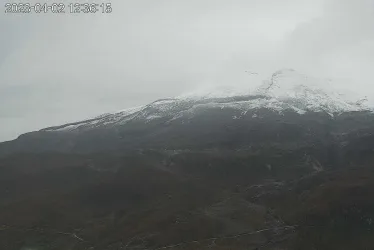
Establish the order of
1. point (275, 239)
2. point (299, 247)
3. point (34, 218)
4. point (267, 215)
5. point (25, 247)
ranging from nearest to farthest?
point (299, 247) → point (275, 239) → point (25, 247) → point (267, 215) → point (34, 218)

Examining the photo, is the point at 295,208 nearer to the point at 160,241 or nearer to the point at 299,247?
the point at 299,247

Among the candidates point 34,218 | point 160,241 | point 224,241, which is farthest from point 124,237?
point 34,218

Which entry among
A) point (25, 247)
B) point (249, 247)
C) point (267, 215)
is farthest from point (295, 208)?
point (25, 247)

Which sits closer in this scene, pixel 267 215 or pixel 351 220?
pixel 351 220

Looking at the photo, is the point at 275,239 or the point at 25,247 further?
the point at 25,247

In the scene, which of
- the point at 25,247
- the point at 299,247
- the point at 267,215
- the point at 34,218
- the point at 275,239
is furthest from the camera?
the point at 34,218

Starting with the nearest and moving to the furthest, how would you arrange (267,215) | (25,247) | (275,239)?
(275,239)
(25,247)
(267,215)

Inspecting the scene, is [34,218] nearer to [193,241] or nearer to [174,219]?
[174,219]
